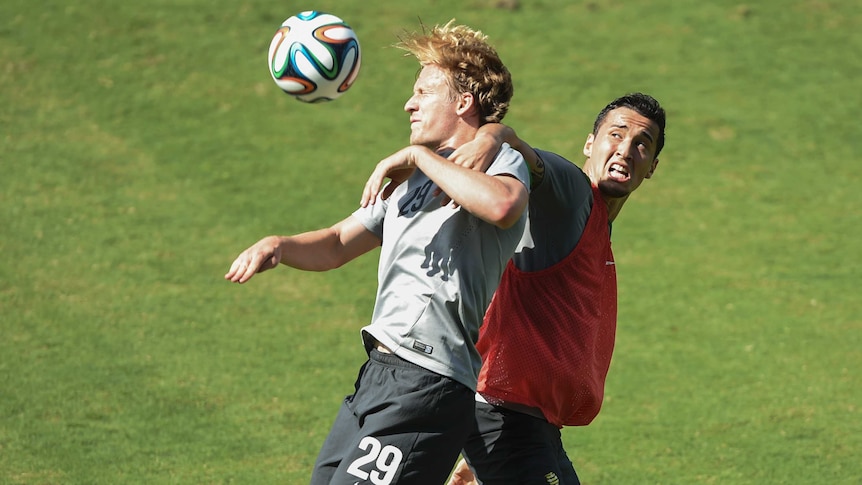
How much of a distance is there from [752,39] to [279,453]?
28.3ft

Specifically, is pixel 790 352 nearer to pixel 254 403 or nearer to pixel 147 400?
pixel 254 403

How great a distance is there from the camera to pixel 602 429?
6.88 m

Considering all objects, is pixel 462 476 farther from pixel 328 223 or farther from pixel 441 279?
pixel 328 223

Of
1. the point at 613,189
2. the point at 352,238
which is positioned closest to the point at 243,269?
the point at 352,238

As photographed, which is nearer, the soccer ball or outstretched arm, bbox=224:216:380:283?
outstretched arm, bbox=224:216:380:283

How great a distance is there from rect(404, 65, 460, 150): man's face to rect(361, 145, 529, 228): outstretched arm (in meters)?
0.31

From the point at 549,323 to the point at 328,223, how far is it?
5.43m

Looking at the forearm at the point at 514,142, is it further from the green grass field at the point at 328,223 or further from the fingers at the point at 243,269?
the green grass field at the point at 328,223

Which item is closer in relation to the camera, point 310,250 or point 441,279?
point 441,279

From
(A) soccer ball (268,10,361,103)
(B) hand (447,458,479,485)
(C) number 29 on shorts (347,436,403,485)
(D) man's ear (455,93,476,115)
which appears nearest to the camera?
(C) number 29 on shorts (347,436,403,485)

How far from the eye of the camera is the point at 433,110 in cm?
391

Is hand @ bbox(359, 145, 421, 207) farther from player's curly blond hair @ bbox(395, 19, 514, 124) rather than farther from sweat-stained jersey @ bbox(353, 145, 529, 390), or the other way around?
player's curly blond hair @ bbox(395, 19, 514, 124)

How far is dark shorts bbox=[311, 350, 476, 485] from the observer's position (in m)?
3.61

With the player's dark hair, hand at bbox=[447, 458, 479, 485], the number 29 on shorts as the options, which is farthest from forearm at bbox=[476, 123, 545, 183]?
hand at bbox=[447, 458, 479, 485]
